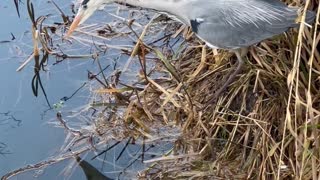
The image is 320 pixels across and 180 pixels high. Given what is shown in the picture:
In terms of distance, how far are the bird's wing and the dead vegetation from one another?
0.13m

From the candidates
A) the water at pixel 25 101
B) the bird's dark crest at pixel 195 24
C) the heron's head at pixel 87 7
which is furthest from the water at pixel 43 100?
the bird's dark crest at pixel 195 24

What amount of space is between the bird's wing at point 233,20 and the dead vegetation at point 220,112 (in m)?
0.13

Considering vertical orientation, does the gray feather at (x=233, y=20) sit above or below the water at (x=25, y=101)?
above

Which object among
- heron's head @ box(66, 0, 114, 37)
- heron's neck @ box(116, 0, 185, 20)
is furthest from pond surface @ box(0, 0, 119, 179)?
heron's neck @ box(116, 0, 185, 20)

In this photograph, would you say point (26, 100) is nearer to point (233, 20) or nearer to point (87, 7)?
point (87, 7)

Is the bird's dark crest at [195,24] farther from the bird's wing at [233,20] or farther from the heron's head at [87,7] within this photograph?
the heron's head at [87,7]

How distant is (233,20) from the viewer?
8.23 ft

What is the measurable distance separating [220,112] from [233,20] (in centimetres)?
36

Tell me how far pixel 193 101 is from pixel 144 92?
22cm

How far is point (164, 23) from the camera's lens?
3.52m

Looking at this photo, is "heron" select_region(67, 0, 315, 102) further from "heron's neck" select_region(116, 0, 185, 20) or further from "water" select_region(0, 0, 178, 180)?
"water" select_region(0, 0, 178, 180)

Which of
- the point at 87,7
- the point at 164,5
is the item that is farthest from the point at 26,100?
the point at 164,5

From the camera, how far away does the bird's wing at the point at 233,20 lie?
2471 mm

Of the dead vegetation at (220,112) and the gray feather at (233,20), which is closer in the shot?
the dead vegetation at (220,112)
